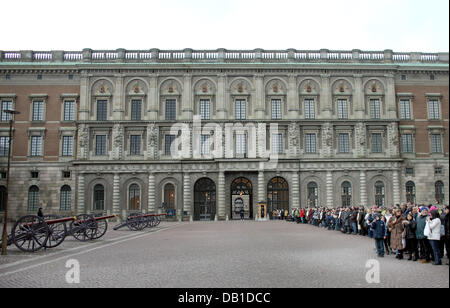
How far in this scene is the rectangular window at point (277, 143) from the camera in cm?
4191

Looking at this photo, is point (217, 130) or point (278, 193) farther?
point (278, 193)

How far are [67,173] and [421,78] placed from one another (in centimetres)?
3848

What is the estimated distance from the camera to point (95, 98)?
139ft

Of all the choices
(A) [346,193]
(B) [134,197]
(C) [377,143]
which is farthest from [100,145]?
(C) [377,143]

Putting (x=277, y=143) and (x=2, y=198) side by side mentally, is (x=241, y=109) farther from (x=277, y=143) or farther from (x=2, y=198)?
(x=2, y=198)

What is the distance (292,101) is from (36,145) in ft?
88.1

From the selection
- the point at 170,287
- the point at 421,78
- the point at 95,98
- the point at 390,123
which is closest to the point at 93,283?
the point at 170,287

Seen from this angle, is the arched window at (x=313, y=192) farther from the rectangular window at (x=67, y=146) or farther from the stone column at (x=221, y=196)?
the rectangular window at (x=67, y=146)

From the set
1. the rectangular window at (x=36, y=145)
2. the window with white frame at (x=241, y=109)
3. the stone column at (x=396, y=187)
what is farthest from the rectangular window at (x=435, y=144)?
the rectangular window at (x=36, y=145)

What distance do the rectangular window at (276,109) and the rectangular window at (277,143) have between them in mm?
A: 1935

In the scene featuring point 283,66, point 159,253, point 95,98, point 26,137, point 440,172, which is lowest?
point 159,253

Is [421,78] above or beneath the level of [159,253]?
above

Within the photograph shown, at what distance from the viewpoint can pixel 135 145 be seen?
4206 cm
